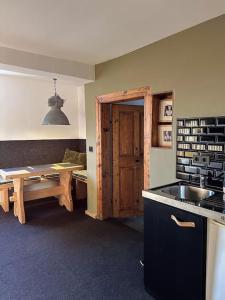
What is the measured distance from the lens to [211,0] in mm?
1820

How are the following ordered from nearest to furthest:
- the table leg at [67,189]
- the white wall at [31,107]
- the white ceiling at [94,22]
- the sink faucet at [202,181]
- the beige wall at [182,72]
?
the white ceiling at [94,22] → the beige wall at [182,72] → the sink faucet at [202,181] → the table leg at [67,189] → the white wall at [31,107]

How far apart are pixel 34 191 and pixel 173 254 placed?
3.03 m

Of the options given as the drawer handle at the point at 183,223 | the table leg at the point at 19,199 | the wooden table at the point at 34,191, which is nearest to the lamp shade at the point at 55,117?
the wooden table at the point at 34,191

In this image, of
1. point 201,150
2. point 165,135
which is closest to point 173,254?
point 201,150

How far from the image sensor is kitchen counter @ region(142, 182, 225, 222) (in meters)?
1.60

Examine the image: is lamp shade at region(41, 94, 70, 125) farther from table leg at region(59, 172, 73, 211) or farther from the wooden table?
table leg at region(59, 172, 73, 211)

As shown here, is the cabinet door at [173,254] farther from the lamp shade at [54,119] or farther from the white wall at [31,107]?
the white wall at [31,107]

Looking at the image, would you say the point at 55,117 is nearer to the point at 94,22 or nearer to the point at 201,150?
the point at 94,22

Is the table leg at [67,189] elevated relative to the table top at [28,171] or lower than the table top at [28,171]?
lower

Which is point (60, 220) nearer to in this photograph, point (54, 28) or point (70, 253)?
point (70, 253)

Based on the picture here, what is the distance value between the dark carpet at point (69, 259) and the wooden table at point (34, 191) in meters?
0.33

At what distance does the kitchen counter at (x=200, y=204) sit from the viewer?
1600mm

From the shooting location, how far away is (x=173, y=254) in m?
1.85

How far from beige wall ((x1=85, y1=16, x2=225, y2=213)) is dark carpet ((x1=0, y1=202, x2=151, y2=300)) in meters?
1.00
